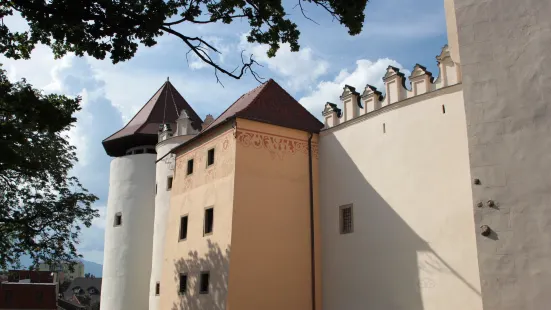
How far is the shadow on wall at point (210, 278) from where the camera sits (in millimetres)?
16109


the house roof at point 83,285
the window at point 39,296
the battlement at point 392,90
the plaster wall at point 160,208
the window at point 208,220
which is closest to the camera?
the battlement at point 392,90

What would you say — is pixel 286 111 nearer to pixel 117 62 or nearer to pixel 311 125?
pixel 311 125

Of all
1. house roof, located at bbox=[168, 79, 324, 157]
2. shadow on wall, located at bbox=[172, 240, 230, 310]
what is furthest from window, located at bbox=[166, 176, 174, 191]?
shadow on wall, located at bbox=[172, 240, 230, 310]

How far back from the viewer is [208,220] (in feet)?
59.0

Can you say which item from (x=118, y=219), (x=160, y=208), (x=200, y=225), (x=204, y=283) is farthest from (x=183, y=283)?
(x=118, y=219)

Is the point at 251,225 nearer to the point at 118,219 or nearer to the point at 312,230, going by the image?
the point at 312,230

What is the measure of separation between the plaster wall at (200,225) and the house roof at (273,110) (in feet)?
3.69

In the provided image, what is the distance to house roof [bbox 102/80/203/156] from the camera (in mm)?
26141

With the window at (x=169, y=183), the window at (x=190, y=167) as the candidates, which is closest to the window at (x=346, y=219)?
the window at (x=190, y=167)

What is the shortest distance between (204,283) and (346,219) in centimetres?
489

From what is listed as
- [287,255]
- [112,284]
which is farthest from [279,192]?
[112,284]

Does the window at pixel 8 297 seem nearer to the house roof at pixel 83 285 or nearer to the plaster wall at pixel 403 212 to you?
the house roof at pixel 83 285

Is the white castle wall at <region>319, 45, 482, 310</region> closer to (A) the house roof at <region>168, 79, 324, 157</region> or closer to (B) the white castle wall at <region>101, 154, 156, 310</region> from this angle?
(A) the house roof at <region>168, 79, 324, 157</region>

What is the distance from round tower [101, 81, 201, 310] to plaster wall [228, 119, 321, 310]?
8800 mm
